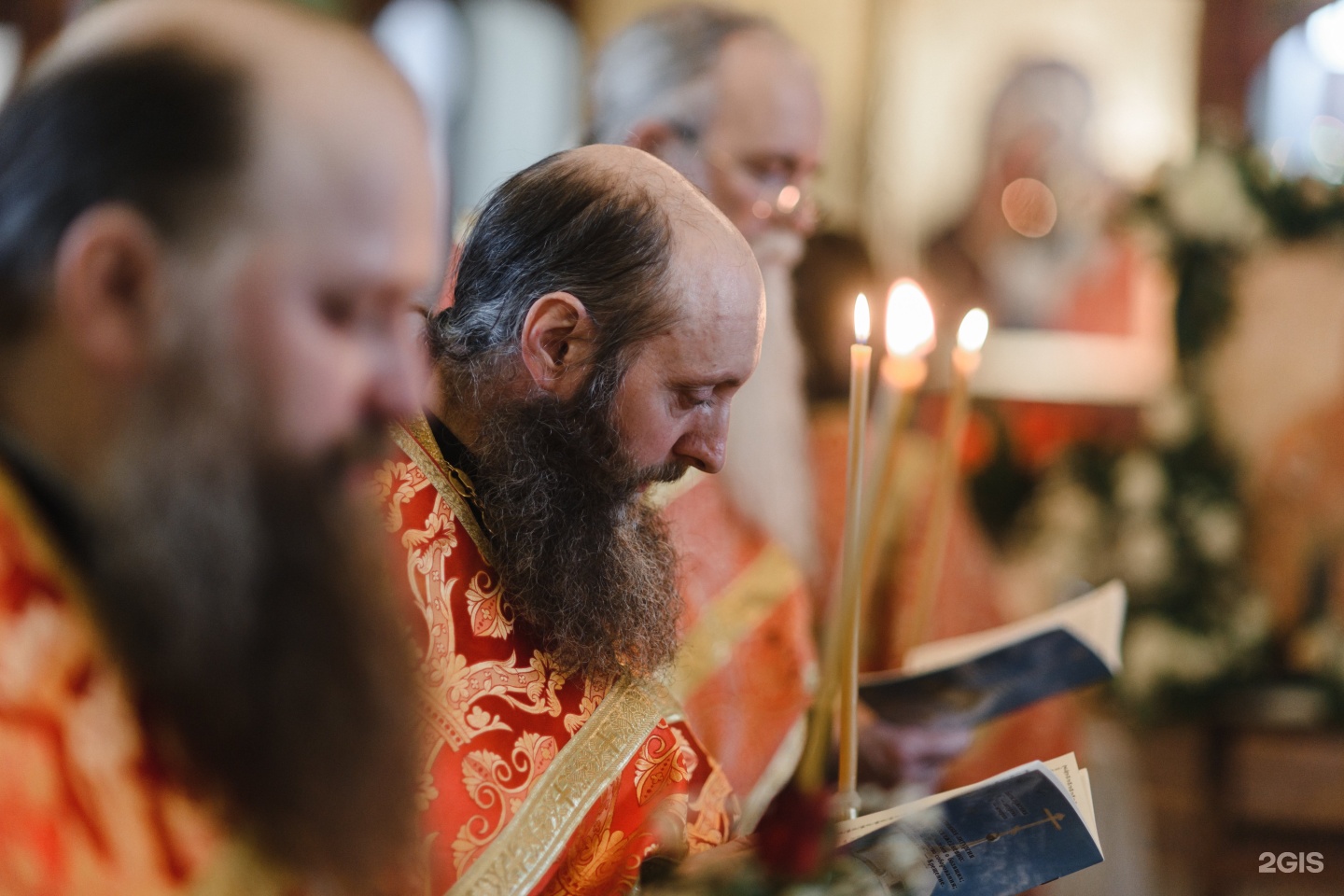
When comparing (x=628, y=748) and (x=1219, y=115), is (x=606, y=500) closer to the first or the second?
(x=628, y=748)

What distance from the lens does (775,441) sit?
2592 mm

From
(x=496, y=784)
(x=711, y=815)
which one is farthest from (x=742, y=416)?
(x=496, y=784)

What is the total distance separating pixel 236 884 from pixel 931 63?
535 cm

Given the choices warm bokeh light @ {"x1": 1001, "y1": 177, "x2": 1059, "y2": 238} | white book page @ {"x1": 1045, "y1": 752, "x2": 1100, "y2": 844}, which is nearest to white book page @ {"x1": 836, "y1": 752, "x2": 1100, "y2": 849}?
white book page @ {"x1": 1045, "y1": 752, "x2": 1100, "y2": 844}

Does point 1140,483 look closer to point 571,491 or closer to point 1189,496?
point 1189,496

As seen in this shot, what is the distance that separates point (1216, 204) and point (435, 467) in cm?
383

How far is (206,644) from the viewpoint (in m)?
0.80

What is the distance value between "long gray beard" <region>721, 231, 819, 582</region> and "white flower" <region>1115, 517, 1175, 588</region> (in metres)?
2.06

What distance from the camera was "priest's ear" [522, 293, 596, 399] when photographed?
1411 mm

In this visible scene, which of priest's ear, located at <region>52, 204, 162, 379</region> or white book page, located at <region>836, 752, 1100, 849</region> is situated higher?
priest's ear, located at <region>52, 204, 162, 379</region>

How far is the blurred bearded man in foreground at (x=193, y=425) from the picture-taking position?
76 centimetres

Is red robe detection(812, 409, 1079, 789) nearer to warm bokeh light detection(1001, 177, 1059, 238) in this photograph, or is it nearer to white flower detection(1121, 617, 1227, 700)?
white flower detection(1121, 617, 1227, 700)

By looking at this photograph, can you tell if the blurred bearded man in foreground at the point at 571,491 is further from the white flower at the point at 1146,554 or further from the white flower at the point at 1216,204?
the white flower at the point at 1216,204

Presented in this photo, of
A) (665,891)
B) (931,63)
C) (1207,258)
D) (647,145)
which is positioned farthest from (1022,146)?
(665,891)
